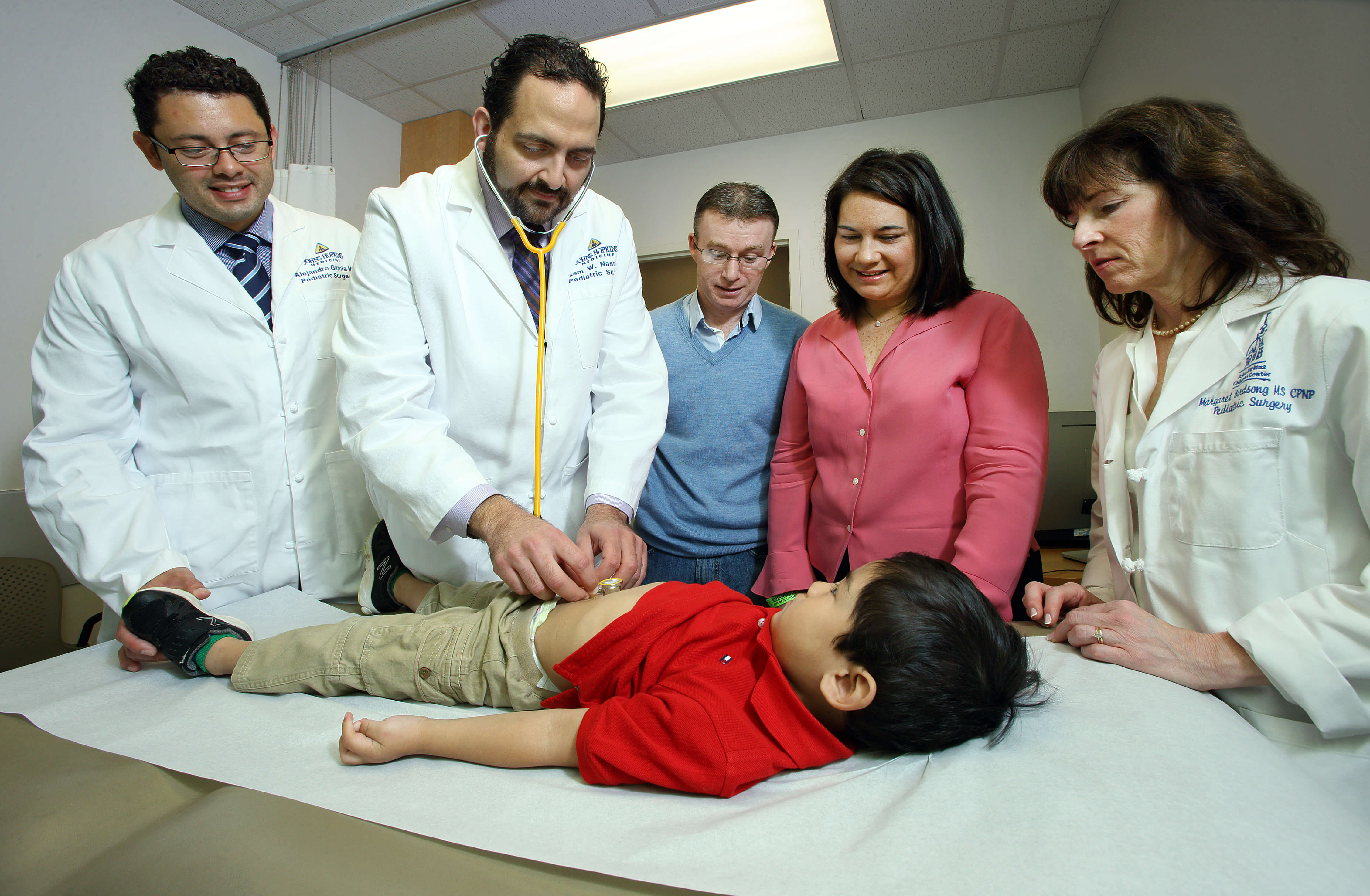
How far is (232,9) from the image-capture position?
9.87 ft

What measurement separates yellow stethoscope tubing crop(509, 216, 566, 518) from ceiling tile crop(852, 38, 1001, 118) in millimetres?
2802

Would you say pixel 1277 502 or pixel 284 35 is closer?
pixel 1277 502

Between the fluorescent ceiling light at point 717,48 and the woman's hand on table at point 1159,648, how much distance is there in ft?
9.77

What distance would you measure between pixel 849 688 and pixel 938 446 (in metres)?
0.59

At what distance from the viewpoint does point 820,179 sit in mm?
4133

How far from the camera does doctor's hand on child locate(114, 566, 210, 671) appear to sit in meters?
1.15

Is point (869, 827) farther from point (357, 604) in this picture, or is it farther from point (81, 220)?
point (81, 220)

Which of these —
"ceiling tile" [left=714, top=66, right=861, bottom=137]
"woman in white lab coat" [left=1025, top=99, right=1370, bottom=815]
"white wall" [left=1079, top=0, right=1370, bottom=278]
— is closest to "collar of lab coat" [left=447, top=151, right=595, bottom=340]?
"woman in white lab coat" [left=1025, top=99, right=1370, bottom=815]

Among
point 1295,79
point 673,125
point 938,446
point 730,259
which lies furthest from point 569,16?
point 938,446

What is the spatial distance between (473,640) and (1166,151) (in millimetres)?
1316

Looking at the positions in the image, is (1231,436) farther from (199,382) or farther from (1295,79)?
(199,382)

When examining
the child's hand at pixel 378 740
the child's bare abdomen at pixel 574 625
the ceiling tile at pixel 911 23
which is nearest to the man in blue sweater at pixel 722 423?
the child's bare abdomen at pixel 574 625

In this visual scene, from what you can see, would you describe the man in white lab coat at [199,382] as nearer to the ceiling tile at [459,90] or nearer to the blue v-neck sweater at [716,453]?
the blue v-neck sweater at [716,453]

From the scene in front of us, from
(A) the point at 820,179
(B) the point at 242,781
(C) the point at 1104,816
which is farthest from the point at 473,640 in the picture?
(A) the point at 820,179
